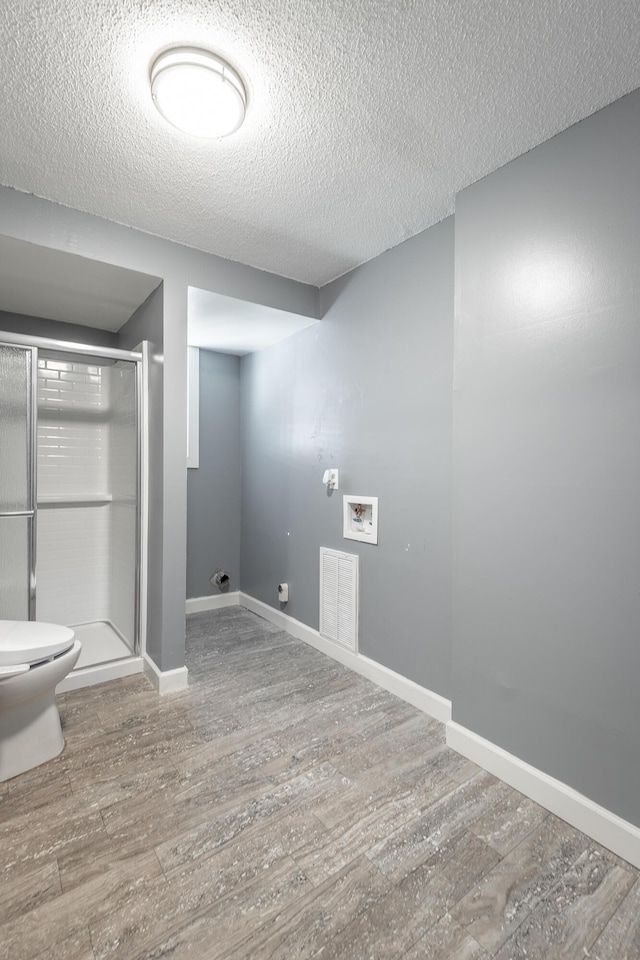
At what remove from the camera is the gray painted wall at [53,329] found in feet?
9.90

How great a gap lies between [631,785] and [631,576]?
0.65 m

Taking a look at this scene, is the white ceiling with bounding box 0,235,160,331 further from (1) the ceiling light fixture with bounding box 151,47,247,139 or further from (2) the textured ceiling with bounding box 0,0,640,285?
(1) the ceiling light fixture with bounding box 151,47,247,139

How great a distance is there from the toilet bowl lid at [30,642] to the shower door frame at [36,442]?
0.44 metres

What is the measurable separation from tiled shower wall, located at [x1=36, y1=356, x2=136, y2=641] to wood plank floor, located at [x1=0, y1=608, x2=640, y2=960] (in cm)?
128

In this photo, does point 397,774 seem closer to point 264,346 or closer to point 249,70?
point 249,70

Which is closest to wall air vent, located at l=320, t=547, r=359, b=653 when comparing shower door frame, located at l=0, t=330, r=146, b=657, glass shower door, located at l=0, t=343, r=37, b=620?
shower door frame, located at l=0, t=330, r=146, b=657

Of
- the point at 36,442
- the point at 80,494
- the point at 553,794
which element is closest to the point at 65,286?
the point at 36,442

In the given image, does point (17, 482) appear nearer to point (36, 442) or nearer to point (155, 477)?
point (36, 442)

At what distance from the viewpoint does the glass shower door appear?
7.52ft

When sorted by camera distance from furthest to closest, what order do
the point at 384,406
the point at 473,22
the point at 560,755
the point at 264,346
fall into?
1. the point at 264,346
2. the point at 384,406
3. the point at 560,755
4. the point at 473,22

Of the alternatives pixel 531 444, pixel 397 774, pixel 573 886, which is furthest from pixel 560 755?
pixel 531 444

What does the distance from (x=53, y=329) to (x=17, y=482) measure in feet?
4.63

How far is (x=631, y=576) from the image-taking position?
1427 mm

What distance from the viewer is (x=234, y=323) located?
121 inches
